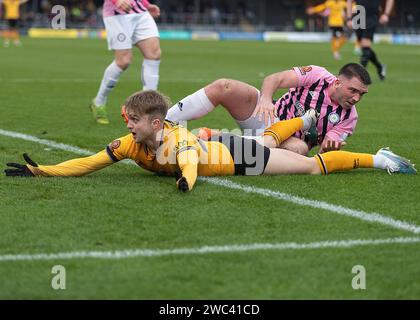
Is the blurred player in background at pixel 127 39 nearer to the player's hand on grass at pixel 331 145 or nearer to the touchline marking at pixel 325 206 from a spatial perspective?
the player's hand on grass at pixel 331 145

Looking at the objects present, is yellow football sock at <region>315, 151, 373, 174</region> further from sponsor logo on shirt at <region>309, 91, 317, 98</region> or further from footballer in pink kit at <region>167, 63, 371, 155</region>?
sponsor logo on shirt at <region>309, 91, 317, 98</region>

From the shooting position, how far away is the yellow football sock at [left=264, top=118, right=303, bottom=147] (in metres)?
6.40

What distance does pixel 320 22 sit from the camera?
2046 inches

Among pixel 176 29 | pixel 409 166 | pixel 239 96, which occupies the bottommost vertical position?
pixel 176 29

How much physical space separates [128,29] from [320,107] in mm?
3467

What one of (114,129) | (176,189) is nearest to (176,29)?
A: (114,129)

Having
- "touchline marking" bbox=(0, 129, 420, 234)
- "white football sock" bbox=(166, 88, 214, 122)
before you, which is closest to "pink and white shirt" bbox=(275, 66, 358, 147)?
"white football sock" bbox=(166, 88, 214, 122)

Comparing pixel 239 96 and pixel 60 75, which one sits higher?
pixel 239 96

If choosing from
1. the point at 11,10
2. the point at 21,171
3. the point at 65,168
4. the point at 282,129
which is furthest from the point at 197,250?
the point at 11,10

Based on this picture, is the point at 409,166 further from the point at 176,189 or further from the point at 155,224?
the point at 155,224

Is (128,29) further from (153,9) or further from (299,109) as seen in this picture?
(299,109)

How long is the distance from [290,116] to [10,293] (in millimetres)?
3690

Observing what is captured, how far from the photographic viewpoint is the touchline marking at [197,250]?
4.10 m

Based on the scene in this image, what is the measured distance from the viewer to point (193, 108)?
6852mm
